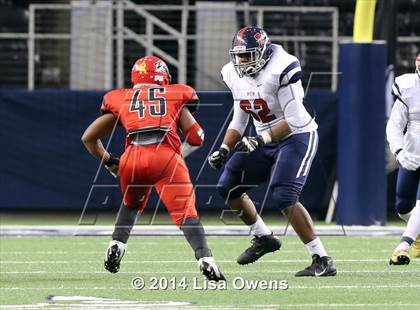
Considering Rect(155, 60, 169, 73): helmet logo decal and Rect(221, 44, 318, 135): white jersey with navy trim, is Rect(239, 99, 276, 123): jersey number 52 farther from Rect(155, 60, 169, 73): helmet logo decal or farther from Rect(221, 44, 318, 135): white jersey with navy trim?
Rect(155, 60, 169, 73): helmet logo decal

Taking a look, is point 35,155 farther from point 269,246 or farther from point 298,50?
point 269,246

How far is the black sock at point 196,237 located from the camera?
25.3ft

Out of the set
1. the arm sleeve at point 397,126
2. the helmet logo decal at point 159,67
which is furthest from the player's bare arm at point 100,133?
the arm sleeve at point 397,126

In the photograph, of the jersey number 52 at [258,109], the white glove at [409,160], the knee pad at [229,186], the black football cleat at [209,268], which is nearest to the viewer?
the black football cleat at [209,268]

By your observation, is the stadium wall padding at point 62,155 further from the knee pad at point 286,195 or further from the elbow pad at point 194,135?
the elbow pad at point 194,135

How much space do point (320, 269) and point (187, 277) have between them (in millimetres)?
853

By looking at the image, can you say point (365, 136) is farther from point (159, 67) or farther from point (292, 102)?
point (159, 67)

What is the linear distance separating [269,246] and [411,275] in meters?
1.09

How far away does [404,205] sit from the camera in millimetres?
9609

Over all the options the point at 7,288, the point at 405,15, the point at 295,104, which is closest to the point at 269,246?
the point at 295,104

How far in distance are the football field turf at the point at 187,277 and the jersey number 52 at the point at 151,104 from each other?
1.05 m

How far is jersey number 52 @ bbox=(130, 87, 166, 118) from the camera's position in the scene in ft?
26.2

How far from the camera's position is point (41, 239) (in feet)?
38.2

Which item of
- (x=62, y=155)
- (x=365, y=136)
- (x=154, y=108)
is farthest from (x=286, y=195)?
(x=62, y=155)
